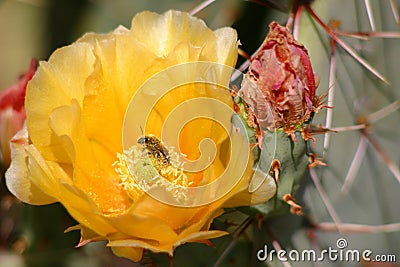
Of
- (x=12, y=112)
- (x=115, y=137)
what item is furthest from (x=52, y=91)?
(x=12, y=112)

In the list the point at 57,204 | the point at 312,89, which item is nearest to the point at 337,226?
the point at 312,89

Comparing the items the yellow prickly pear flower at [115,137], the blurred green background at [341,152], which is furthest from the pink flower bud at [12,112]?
the blurred green background at [341,152]

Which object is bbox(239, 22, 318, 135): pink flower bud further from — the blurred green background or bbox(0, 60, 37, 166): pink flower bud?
bbox(0, 60, 37, 166): pink flower bud

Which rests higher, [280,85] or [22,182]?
[280,85]

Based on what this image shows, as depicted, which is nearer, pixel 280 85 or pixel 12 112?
pixel 280 85

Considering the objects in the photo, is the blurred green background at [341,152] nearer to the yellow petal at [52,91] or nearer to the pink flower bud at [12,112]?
the yellow petal at [52,91]

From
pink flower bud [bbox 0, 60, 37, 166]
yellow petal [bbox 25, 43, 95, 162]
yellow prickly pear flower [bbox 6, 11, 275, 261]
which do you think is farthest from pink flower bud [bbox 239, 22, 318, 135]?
pink flower bud [bbox 0, 60, 37, 166]

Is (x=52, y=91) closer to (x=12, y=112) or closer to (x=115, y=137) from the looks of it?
(x=115, y=137)
